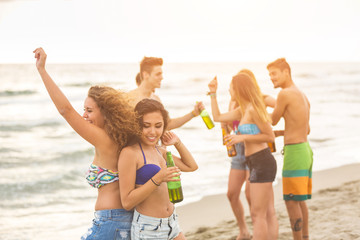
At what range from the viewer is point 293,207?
5086mm

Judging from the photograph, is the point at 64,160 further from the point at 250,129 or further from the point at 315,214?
the point at 250,129

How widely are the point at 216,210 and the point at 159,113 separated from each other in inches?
185

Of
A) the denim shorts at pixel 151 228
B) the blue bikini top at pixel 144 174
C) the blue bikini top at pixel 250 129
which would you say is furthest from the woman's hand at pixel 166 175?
the blue bikini top at pixel 250 129

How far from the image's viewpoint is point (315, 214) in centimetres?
682

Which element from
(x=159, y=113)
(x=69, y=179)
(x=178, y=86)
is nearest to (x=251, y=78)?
(x=159, y=113)

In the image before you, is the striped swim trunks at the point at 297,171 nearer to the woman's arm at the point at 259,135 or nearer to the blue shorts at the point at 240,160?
the woman's arm at the point at 259,135

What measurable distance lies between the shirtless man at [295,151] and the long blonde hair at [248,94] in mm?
427

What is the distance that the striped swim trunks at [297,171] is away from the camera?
5.00m

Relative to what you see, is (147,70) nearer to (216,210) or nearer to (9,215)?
(216,210)

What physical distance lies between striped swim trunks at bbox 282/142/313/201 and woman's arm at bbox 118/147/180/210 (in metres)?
2.59

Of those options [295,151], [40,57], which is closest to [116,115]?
[40,57]

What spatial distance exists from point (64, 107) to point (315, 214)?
5.18 metres

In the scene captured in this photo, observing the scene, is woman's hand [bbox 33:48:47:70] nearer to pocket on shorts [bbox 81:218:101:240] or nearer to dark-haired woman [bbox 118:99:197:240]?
dark-haired woman [bbox 118:99:197:240]

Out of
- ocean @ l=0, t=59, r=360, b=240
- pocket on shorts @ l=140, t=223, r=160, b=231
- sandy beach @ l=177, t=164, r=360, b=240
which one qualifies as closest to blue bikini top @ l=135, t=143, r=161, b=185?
pocket on shorts @ l=140, t=223, r=160, b=231
